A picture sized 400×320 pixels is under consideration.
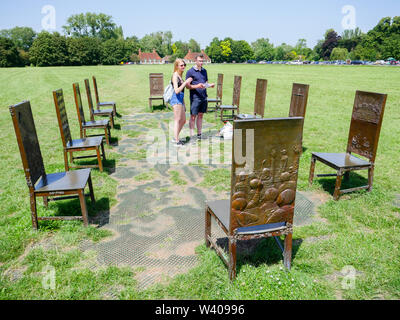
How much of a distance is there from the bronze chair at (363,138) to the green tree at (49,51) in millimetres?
76768

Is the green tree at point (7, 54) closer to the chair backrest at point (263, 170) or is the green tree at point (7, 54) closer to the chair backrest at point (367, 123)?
the chair backrest at point (367, 123)

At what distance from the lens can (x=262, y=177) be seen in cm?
250

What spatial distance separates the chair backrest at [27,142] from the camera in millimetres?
3238

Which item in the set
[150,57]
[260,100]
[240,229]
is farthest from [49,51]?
[240,229]

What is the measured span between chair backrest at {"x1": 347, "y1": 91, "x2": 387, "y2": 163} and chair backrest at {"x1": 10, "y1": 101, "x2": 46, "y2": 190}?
4.83m

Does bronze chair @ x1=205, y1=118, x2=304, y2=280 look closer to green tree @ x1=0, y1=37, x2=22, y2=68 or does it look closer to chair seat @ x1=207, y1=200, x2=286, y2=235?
chair seat @ x1=207, y1=200, x2=286, y2=235

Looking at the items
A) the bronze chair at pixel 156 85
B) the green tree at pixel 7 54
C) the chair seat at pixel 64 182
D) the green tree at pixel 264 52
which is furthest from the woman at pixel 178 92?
the green tree at pixel 264 52

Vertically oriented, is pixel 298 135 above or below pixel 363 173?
above

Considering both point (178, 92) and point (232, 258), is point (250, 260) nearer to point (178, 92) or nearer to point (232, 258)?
point (232, 258)

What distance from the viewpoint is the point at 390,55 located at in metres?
80.9

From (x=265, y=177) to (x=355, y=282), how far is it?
1.43m

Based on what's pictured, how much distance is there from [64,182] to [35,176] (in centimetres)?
34

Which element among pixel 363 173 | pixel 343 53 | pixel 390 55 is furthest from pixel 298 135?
pixel 343 53
